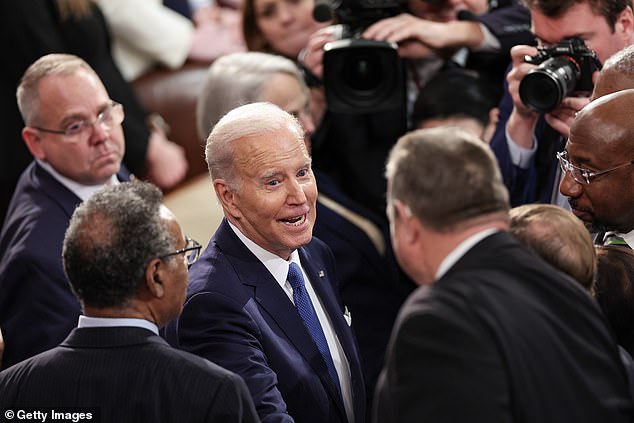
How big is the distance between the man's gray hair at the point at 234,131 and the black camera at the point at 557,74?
2.38 feet

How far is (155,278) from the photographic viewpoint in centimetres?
219

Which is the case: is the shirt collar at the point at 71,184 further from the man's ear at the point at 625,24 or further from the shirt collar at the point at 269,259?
the man's ear at the point at 625,24

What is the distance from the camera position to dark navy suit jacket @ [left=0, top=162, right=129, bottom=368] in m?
2.86

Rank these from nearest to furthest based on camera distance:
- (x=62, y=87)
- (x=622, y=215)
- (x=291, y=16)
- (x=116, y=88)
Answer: (x=622, y=215) → (x=62, y=87) → (x=291, y=16) → (x=116, y=88)

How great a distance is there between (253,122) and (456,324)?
40.9 inches

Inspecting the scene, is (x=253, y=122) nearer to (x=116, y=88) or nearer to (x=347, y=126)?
(x=347, y=126)

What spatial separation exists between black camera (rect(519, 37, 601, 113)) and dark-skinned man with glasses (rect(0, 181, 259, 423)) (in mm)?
1182

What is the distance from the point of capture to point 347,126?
368 centimetres

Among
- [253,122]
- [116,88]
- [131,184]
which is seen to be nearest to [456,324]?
[131,184]

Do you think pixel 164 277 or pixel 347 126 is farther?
pixel 347 126

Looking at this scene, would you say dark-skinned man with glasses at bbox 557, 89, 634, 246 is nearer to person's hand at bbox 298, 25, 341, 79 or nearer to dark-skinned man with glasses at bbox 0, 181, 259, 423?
dark-skinned man with glasses at bbox 0, 181, 259, 423

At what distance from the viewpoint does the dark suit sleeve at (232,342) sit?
7.59 feet

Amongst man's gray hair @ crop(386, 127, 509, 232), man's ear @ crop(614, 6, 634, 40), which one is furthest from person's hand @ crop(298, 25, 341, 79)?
man's gray hair @ crop(386, 127, 509, 232)

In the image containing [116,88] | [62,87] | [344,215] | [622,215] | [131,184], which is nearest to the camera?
[131,184]
